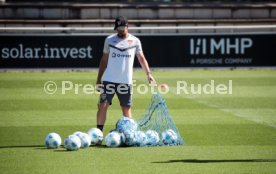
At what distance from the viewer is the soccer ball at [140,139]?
12.7m

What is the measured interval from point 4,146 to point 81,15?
19507 millimetres

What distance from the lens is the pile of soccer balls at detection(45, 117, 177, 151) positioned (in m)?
12.4

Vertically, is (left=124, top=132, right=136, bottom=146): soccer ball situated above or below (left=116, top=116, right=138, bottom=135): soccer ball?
below

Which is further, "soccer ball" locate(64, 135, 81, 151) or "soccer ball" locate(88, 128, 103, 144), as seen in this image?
"soccer ball" locate(88, 128, 103, 144)

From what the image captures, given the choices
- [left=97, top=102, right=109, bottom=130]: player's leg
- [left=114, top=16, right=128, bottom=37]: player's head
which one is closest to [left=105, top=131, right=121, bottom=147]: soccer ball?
[left=97, top=102, right=109, bottom=130]: player's leg

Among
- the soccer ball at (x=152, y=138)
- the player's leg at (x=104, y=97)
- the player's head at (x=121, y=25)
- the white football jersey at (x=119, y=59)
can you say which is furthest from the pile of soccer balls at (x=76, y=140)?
the player's head at (x=121, y=25)

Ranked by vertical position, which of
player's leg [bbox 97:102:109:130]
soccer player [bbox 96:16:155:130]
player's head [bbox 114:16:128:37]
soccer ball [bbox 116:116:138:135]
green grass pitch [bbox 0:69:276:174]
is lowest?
green grass pitch [bbox 0:69:276:174]

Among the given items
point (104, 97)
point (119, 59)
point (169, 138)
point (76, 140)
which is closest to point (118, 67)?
point (119, 59)

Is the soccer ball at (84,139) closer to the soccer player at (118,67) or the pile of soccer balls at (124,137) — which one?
the pile of soccer balls at (124,137)

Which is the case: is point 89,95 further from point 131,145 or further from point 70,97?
point 131,145

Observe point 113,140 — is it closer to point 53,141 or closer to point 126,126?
point 126,126

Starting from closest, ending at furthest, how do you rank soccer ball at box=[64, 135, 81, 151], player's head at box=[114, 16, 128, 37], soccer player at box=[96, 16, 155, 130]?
soccer ball at box=[64, 135, 81, 151] < player's head at box=[114, 16, 128, 37] < soccer player at box=[96, 16, 155, 130]

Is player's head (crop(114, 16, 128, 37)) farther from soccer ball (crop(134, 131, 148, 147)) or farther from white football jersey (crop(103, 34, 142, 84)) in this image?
soccer ball (crop(134, 131, 148, 147))

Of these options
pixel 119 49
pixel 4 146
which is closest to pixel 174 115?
pixel 119 49
